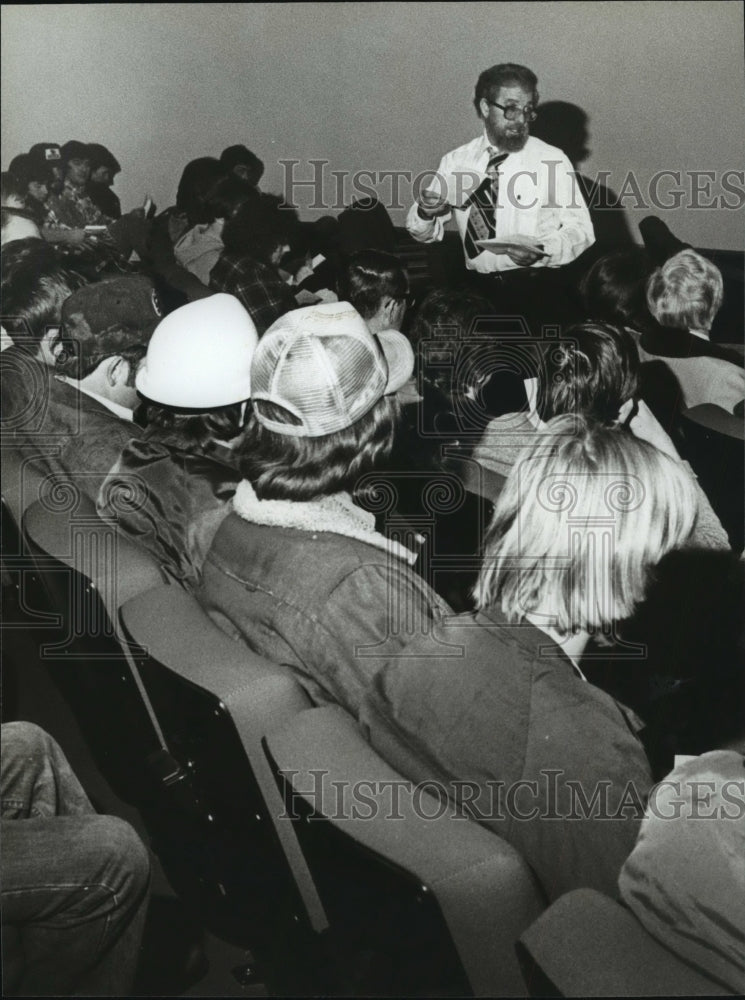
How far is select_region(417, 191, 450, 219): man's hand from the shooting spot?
1.53 metres

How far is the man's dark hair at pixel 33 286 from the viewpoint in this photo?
1.79 metres

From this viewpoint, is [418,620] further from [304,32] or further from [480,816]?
[304,32]

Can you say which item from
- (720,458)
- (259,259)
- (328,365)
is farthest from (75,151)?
(720,458)

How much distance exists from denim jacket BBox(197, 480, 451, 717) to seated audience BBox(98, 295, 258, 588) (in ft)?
0.39

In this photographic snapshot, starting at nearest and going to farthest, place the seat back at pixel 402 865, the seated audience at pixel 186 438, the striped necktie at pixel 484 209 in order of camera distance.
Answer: the seat back at pixel 402 865 < the striped necktie at pixel 484 209 < the seated audience at pixel 186 438

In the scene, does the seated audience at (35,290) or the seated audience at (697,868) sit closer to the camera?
the seated audience at (697,868)

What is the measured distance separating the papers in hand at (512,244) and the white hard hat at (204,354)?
0.44 m

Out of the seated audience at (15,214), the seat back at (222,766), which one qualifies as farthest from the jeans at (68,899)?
the seated audience at (15,214)

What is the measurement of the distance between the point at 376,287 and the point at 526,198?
284 mm

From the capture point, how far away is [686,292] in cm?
145

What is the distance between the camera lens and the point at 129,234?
1743 mm

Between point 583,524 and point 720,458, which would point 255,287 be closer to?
point 583,524

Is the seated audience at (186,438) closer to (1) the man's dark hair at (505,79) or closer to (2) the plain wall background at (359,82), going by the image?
(2) the plain wall background at (359,82)

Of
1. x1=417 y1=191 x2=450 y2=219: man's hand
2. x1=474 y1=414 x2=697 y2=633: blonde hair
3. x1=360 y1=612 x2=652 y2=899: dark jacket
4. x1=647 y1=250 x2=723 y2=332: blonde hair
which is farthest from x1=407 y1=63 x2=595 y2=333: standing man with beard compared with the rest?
x1=360 y1=612 x2=652 y2=899: dark jacket
